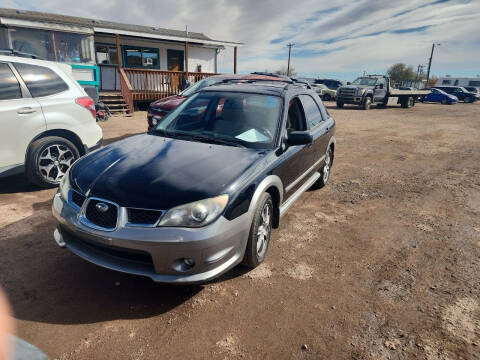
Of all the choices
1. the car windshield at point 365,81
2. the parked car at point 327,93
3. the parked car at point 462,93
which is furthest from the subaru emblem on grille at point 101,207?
the parked car at point 462,93

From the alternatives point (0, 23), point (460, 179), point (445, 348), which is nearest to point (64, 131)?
point (445, 348)

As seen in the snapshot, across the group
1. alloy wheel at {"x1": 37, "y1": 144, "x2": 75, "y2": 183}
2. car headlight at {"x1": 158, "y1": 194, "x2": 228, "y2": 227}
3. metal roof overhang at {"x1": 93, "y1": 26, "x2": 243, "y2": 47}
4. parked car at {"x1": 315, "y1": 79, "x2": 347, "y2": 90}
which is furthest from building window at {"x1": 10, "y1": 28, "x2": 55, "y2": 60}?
parked car at {"x1": 315, "y1": 79, "x2": 347, "y2": 90}

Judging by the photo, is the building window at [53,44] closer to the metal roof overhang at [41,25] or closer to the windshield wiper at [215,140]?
the metal roof overhang at [41,25]

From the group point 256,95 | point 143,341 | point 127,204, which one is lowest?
point 143,341

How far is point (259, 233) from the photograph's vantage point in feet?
9.98

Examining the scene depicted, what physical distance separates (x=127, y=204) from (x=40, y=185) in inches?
132

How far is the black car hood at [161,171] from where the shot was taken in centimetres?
243

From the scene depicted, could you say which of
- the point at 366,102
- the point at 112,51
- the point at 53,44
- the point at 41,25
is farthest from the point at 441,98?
the point at 41,25

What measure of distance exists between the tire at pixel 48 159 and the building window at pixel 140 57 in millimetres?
14834

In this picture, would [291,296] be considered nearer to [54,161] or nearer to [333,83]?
[54,161]

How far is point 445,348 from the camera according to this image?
7.37ft

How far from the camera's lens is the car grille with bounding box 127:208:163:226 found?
2348mm

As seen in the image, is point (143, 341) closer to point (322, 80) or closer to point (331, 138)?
point (331, 138)

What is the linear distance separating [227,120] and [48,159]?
10.2 feet
